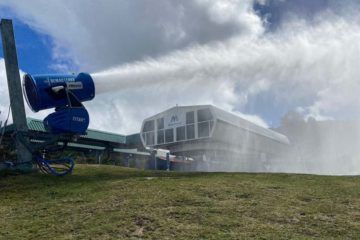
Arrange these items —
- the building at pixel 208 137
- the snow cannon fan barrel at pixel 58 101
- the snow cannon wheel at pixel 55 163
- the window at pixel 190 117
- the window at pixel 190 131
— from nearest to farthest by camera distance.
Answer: the snow cannon wheel at pixel 55 163 → the snow cannon fan barrel at pixel 58 101 → the building at pixel 208 137 → the window at pixel 190 131 → the window at pixel 190 117

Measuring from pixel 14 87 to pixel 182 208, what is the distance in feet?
28.0

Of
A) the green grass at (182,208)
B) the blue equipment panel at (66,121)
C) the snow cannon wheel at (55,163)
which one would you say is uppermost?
the blue equipment panel at (66,121)

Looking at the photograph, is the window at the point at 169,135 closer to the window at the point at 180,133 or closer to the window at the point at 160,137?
the window at the point at 160,137

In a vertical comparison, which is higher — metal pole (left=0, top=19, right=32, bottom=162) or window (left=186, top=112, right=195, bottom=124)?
window (left=186, top=112, right=195, bottom=124)

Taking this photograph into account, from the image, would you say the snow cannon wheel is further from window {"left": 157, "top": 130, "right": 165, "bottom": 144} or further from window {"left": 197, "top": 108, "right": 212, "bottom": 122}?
window {"left": 157, "top": 130, "right": 165, "bottom": 144}

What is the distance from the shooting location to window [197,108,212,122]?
4509 centimetres

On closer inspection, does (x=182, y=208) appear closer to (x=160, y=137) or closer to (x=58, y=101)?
(x=58, y=101)

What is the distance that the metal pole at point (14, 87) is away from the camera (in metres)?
14.9

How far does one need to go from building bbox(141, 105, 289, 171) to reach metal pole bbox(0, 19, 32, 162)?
87.0 ft

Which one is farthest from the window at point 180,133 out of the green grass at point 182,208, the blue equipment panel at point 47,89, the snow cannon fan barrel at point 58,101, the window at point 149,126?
the green grass at point 182,208

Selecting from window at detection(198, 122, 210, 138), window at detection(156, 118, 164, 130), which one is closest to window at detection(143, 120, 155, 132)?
window at detection(156, 118, 164, 130)

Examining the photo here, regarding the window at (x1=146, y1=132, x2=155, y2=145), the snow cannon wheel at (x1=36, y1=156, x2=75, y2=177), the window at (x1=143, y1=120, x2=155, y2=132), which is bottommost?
the snow cannon wheel at (x1=36, y1=156, x2=75, y2=177)

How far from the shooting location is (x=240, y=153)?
49.7 metres

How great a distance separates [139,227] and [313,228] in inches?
124
